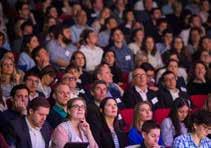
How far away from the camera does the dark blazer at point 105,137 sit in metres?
6.19

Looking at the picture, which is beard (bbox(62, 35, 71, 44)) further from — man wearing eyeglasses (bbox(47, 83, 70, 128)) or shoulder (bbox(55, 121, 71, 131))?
shoulder (bbox(55, 121, 71, 131))

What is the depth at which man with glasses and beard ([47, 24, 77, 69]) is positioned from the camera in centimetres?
870

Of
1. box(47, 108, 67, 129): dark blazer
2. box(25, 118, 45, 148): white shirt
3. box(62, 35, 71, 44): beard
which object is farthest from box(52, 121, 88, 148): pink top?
box(62, 35, 71, 44): beard

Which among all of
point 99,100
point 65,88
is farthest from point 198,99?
point 65,88

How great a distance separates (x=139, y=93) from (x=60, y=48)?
160cm

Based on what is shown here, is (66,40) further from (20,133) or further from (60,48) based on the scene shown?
(20,133)

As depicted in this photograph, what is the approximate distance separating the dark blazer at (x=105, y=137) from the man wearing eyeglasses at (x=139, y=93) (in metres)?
1.18

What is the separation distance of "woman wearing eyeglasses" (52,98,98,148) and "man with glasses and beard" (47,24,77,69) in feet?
8.96

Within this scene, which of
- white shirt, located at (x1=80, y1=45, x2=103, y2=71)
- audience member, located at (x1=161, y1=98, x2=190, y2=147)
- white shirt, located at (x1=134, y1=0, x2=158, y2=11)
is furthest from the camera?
white shirt, located at (x1=134, y1=0, x2=158, y2=11)

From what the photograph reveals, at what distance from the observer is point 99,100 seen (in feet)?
22.9

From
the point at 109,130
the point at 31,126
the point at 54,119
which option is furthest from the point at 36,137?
the point at 109,130

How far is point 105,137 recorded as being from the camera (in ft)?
20.4

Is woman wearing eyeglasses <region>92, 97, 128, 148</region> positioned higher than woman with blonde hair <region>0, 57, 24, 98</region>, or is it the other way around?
woman with blonde hair <region>0, 57, 24, 98</region>

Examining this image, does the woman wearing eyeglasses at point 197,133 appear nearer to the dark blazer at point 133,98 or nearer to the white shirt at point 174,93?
the dark blazer at point 133,98
